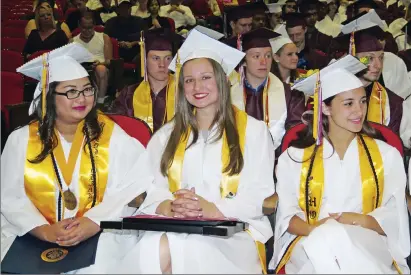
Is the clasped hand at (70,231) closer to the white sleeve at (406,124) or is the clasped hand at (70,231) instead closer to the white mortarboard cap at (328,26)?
Answer: the white sleeve at (406,124)

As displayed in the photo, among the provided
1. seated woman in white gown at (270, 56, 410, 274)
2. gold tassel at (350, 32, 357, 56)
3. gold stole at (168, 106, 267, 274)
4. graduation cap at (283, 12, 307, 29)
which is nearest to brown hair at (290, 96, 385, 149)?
seated woman in white gown at (270, 56, 410, 274)

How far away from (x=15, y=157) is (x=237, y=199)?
125cm

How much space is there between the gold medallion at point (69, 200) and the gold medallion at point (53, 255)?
0.37 meters

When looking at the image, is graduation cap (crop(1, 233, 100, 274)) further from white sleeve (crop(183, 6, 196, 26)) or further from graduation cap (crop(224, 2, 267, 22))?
white sleeve (crop(183, 6, 196, 26))

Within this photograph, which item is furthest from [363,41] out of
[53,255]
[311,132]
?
[53,255]

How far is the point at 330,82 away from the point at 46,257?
5.78ft

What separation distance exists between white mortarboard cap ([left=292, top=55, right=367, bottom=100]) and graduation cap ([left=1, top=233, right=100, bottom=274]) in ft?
4.79

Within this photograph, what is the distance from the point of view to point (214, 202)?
3811 millimetres

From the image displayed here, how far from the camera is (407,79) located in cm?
726

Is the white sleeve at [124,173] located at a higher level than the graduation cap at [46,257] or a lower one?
higher

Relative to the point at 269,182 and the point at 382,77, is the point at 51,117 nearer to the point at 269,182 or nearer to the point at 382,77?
the point at 269,182

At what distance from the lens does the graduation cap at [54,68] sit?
12.6 feet

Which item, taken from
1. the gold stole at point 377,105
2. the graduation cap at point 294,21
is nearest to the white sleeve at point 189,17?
the graduation cap at point 294,21

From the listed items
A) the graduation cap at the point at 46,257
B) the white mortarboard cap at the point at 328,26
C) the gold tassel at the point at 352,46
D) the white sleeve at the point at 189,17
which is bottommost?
the graduation cap at the point at 46,257
